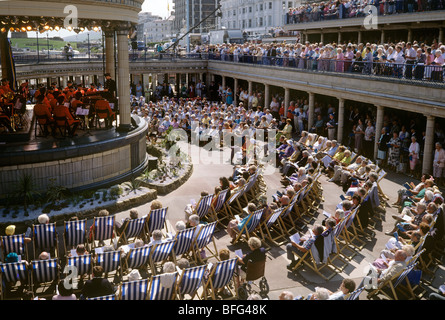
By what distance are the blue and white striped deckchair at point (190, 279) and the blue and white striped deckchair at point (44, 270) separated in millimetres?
2478

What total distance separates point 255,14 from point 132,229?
112396 millimetres

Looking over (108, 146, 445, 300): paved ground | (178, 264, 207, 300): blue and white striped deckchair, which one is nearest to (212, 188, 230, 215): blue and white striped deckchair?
(108, 146, 445, 300): paved ground

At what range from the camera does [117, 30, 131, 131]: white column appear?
57.7 feet

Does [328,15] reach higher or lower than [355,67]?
higher

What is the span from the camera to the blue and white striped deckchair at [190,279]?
332 inches

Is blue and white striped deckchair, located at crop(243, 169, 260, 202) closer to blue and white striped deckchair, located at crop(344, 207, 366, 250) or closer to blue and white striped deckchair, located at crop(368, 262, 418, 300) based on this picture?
blue and white striped deckchair, located at crop(344, 207, 366, 250)

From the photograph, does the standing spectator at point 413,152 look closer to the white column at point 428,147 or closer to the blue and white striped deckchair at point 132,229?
the white column at point 428,147

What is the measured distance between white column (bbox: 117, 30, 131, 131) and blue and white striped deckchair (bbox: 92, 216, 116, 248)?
7.52 metres

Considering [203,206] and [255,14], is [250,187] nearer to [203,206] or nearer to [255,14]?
[203,206]

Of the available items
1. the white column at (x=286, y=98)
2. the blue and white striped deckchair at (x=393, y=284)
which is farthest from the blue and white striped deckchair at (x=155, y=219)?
the white column at (x=286, y=98)

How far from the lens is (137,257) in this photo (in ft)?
31.5

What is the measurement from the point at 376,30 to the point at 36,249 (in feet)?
98.0

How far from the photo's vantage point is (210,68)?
1788 inches

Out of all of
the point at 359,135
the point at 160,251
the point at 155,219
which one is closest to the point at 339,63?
the point at 359,135
